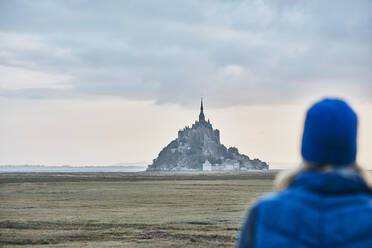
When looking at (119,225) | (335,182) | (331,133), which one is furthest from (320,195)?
(119,225)

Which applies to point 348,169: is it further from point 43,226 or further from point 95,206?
point 95,206

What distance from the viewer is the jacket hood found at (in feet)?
7.41

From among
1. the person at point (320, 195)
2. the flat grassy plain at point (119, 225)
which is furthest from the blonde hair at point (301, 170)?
the flat grassy plain at point (119, 225)

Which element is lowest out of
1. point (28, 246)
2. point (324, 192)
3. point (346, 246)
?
point (28, 246)

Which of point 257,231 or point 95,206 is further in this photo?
point 95,206

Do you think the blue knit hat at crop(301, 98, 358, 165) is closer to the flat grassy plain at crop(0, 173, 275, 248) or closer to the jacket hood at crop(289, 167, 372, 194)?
the jacket hood at crop(289, 167, 372, 194)

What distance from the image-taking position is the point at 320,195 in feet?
7.51

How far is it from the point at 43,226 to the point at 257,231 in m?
20.5

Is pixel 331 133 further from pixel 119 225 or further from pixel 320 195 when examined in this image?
pixel 119 225

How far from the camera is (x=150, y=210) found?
96.5ft

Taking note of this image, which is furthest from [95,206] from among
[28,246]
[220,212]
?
[28,246]

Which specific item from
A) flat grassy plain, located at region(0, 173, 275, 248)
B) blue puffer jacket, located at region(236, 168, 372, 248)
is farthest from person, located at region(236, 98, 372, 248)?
flat grassy plain, located at region(0, 173, 275, 248)

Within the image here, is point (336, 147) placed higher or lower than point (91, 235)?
higher

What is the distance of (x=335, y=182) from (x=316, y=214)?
0.48ft
